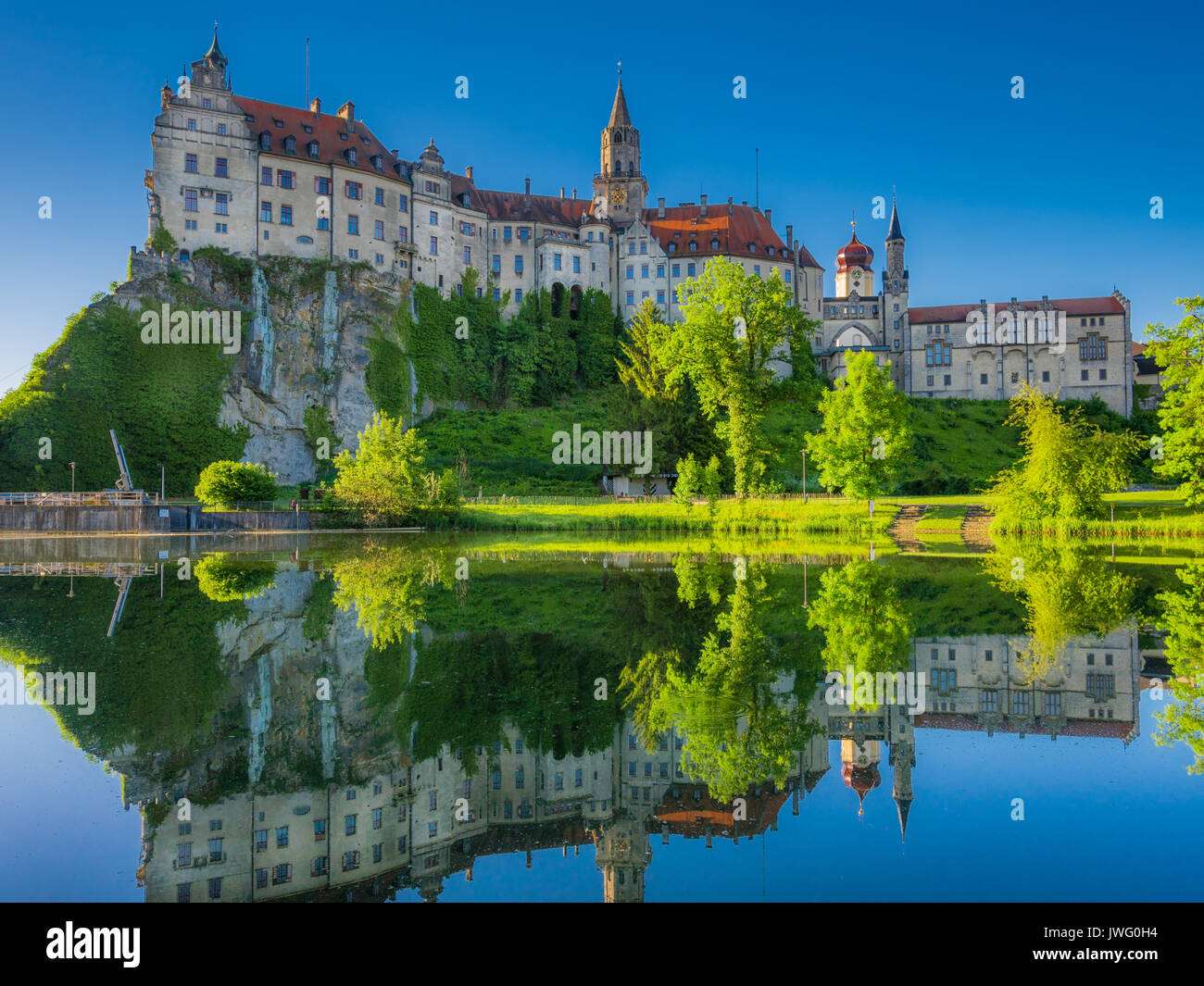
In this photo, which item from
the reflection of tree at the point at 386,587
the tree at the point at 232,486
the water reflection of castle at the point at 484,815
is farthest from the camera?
the tree at the point at 232,486

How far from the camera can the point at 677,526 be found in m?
42.3

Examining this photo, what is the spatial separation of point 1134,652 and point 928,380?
9258cm

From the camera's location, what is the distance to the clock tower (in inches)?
3625

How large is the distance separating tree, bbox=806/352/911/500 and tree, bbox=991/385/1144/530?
6.67m

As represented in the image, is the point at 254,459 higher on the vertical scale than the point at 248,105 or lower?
lower

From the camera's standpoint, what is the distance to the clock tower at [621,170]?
92.1m

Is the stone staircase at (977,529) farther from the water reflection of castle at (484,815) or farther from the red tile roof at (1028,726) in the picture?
the water reflection of castle at (484,815)

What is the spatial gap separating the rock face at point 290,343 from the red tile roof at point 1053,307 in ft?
208

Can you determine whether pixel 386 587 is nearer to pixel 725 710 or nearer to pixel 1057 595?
pixel 725 710

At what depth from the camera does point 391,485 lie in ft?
137

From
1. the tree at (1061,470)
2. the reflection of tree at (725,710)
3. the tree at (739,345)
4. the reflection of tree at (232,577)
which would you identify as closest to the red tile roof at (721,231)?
the tree at (739,345)

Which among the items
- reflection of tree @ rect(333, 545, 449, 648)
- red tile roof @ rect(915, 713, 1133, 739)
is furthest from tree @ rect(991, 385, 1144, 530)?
red tile roof @ rect(915, 713, 1133, 739)
